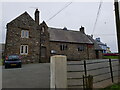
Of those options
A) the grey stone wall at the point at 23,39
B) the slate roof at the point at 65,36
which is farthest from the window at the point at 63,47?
the grey stone wall at the point at 23,39

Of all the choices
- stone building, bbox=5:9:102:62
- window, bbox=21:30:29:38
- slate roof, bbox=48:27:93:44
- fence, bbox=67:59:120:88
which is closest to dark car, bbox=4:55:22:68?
stone building, bbox=5:9:102:62

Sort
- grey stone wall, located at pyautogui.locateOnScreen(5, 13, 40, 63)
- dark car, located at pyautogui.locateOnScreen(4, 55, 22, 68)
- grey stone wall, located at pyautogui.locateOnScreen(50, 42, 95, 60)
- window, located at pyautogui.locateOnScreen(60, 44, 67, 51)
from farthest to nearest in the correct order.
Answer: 1. window, located at pyautogui.locateOnScreen(60, 44, 67, 51)
2. grey stone wall, located at pyautogui.locateOnScreen(50, 42, 95, 60)
3. grey stone wall, located at pyautogui.locateOnScreen(5, 13, 40, 63)
4. dark car, located at pyautogui.locateOnScreen(4, 55, 22, 68)

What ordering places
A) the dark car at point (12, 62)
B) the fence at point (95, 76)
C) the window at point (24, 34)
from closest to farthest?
the fence at point (95, 76), the dark car at point (12, 62), the window at point (24, 34)

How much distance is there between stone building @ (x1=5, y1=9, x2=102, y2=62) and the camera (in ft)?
51.5

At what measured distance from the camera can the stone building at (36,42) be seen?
1571cm

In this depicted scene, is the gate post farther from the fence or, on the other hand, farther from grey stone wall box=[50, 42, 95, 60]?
grey stone wall box=[50, 42, 95, 60]

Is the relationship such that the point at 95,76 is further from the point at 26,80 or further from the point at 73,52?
the point at 73,52

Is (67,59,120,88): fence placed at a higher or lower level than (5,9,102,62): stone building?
lower

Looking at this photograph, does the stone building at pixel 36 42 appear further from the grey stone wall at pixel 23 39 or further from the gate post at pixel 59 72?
the gate post at pixel 59 72

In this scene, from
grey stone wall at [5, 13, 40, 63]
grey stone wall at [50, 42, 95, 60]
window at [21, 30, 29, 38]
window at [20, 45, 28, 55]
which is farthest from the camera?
grey stone wall at [50, 42, 95, 60]

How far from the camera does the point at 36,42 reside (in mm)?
17391

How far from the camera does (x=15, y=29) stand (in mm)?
15883

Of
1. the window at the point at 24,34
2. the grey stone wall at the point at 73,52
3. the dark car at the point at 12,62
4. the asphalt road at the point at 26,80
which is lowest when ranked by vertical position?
the asphalt road at the point at 26,80

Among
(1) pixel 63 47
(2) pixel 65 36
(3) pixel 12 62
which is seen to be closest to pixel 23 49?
(3) pixel 12 62
